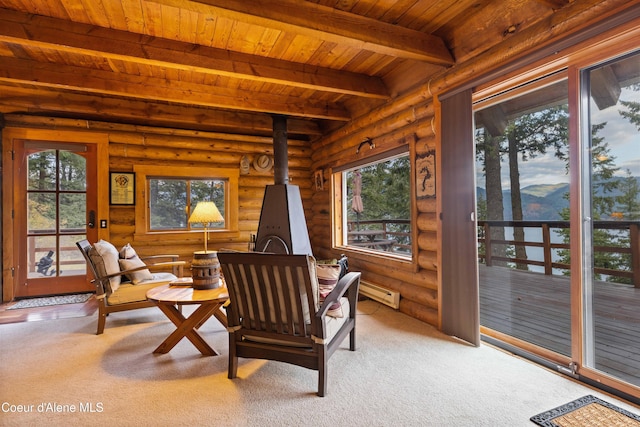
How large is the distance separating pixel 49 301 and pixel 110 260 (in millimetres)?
1946

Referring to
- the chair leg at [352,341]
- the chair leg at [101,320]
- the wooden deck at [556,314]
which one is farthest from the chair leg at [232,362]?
the wooden deck at [556,314]

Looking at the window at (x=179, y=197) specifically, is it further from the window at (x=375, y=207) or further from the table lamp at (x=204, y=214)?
the table lamp at (x=204, y=214)

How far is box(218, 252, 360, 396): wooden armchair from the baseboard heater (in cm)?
162

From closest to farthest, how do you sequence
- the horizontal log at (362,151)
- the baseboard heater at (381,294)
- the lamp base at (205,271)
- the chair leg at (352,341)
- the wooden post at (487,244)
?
the chair leg at (352,341) → the lamp base at (205,271) → the horizontal log at (362,151) → the baseboard heater at (381,294) → the wooden post at (487,244)

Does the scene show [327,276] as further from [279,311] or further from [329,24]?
[329,24]

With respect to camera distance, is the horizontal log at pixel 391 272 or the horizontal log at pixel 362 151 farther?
the horizontal log at pixel 362 151

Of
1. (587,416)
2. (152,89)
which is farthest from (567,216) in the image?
(152,89)

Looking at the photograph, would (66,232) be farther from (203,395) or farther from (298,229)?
(203,395)

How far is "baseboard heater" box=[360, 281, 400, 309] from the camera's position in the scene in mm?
3796

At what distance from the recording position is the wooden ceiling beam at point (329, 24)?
2.20 meters

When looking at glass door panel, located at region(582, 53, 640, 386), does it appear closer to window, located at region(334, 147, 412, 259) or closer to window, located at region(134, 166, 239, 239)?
window, located at region(334, 147, 412, 259)

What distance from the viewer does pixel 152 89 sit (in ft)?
12.6

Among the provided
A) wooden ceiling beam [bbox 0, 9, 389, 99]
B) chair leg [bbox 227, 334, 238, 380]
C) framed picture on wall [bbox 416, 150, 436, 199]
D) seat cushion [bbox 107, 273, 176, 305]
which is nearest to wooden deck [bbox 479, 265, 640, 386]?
framed picture on wall [bbox 416, 150, 436, 199]

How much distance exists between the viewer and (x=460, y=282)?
2.90 meters
